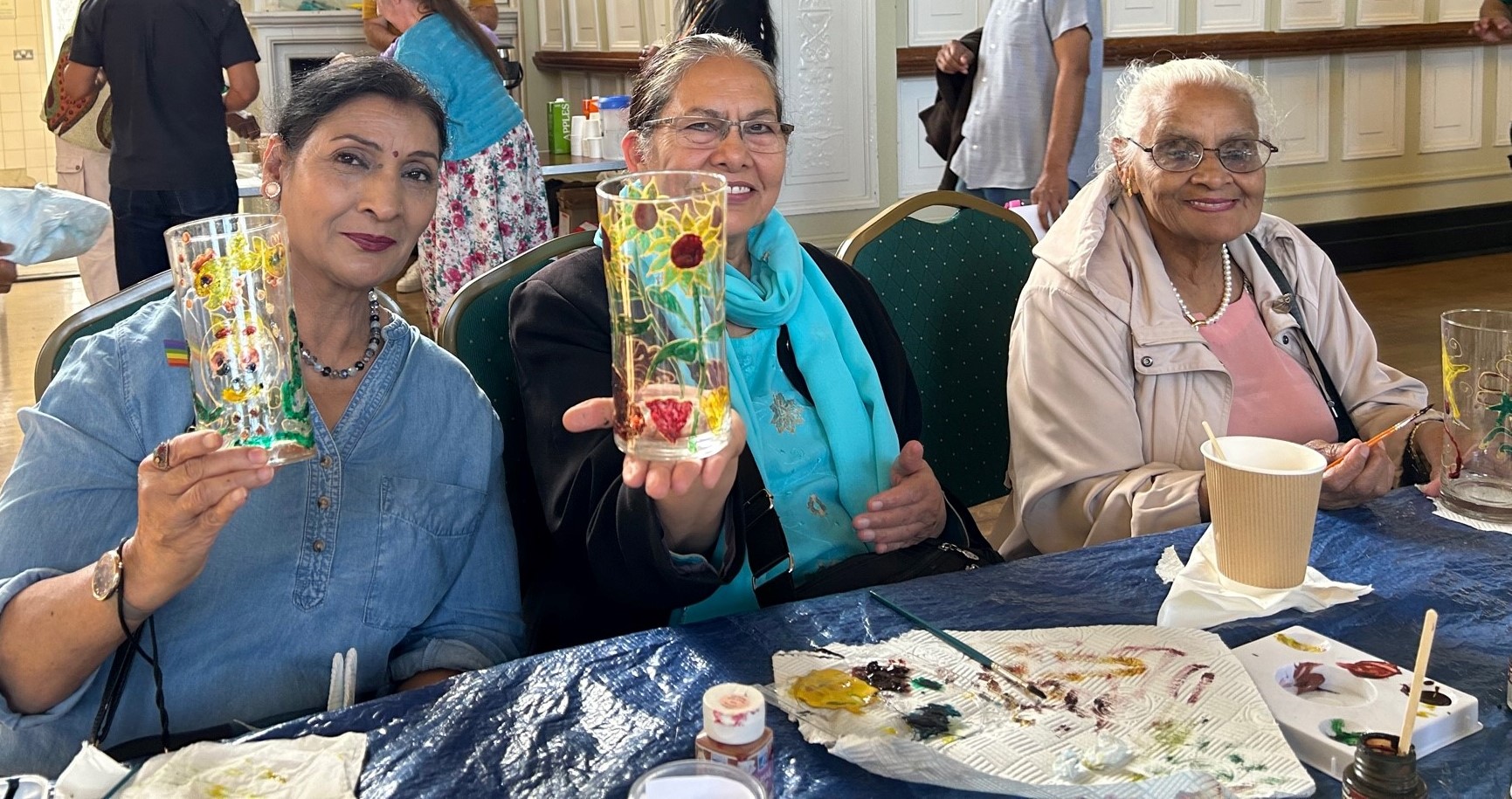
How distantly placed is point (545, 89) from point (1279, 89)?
421cm

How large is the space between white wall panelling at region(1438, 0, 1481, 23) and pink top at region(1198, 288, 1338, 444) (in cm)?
576

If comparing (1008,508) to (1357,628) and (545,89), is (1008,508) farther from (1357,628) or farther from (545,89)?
(545,89)

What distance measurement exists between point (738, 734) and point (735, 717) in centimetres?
1

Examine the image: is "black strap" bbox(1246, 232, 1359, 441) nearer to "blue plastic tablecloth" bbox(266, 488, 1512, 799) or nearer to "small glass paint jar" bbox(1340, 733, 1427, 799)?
"blue plastic tablecloth" bbox(266, 488, 1512, 799)

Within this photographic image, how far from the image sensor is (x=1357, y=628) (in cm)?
133

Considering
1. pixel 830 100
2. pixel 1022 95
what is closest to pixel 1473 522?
pixel 1022 95

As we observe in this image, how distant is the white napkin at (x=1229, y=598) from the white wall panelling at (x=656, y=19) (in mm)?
5500

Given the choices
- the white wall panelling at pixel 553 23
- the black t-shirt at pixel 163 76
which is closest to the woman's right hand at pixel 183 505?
the black t-shirt at pixel 163 76

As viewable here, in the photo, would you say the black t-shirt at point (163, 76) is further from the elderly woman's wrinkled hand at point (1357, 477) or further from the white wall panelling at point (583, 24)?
the white wall panelling at point (583, 24)

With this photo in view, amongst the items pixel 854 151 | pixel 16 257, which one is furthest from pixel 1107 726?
pixel 854 151

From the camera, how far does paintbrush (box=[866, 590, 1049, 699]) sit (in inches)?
46.3

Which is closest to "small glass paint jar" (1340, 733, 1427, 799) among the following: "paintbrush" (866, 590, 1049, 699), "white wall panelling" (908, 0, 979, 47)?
"paintbrush" (866, 590, 1049, 699)

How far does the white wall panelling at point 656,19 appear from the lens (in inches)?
260

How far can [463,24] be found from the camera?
12.2 feet
